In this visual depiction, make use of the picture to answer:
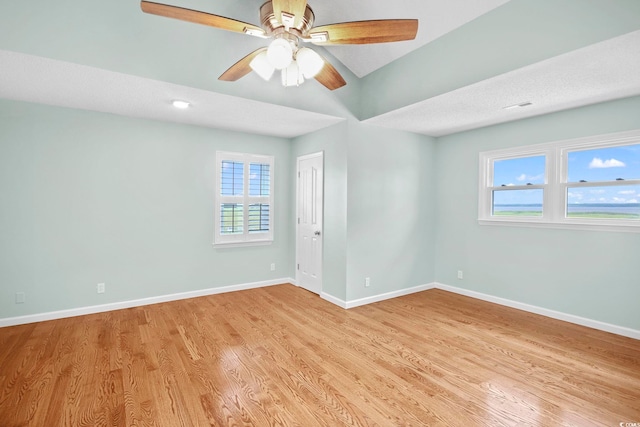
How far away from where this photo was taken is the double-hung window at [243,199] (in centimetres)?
451

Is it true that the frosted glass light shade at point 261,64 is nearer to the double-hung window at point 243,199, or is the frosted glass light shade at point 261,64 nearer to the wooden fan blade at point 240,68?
the wooden fan blade at point 240,68

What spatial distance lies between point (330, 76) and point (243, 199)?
276 cm

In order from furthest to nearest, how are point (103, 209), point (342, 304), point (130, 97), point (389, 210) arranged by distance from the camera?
point (389, 210), point (342, 304), point (103, 209), point (130, 97)

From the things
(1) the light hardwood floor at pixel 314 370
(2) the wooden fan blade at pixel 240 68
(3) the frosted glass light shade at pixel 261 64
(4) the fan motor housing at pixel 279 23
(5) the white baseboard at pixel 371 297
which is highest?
(4) the fan motor housing at pixel 279 23

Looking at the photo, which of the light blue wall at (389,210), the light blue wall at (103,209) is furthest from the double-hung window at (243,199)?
the light blue wall at (389,210)

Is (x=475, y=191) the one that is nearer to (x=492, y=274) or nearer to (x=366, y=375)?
(x=492, y=274)

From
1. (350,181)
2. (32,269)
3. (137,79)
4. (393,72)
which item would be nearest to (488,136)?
(393,72)

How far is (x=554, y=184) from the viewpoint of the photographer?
3637 millimetres

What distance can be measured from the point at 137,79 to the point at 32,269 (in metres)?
2.52

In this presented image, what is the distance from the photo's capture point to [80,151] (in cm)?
355

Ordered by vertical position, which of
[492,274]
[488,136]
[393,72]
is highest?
[393,72]

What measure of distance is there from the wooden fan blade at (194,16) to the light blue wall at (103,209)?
2.53 metres

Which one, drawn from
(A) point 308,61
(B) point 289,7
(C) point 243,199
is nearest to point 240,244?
(C) point 243,199

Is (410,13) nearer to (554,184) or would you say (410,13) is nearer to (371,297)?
(554,184)
